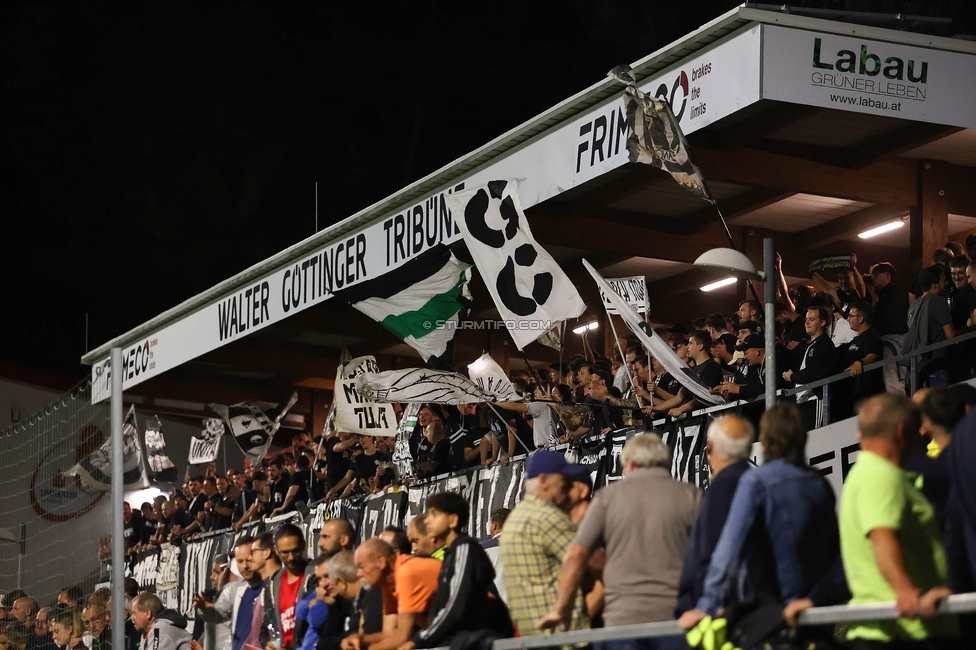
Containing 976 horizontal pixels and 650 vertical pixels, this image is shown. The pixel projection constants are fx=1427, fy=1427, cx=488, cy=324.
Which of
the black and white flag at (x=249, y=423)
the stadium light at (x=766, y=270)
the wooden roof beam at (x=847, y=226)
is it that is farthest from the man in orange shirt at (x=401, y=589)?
the black and white flag at (x=249, y=423)

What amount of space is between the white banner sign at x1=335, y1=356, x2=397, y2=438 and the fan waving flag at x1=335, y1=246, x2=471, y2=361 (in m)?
2.22

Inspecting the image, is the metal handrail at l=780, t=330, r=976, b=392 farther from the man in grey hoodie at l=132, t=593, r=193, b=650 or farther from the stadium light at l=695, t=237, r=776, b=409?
the man in grey hoodie at l=132, t=593, r=193, b=650

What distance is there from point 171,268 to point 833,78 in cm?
3906

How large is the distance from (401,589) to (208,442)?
17.7 m

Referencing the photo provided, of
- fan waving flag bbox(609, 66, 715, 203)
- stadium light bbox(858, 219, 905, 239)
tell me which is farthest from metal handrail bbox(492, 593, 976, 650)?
stadium light bbox(858, 219, 905, 239)

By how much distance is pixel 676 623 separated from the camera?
5816 millimetres

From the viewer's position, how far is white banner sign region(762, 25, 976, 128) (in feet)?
36.2

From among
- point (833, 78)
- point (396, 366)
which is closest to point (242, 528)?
point (396, 366)

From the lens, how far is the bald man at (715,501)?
5809 mm

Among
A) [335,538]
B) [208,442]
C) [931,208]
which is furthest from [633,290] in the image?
[208,442]

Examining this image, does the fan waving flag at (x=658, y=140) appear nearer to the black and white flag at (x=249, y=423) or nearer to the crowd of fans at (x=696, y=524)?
the crowd of fans at (x=696, y=524)

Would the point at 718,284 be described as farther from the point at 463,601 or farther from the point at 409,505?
the point at 463,601

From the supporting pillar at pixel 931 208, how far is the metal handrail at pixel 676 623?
7.93 meters

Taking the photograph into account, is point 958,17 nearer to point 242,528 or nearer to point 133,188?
point 242,528
